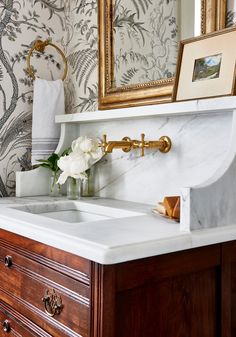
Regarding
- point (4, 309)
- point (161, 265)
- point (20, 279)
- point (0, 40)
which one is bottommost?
point (4, 309)

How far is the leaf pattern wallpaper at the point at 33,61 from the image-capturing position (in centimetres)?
174

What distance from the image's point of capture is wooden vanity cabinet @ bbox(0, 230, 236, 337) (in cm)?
86

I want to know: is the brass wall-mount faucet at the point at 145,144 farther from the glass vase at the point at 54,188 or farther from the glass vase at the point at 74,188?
the glass vase at the point at 54,188

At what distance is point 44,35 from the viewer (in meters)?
1.86

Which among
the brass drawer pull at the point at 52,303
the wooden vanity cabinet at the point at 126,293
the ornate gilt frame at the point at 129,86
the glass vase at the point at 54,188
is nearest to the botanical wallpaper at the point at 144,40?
the ornate gilt frame at the point at 129,86

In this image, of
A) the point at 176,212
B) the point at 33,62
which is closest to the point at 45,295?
the point at 176,212

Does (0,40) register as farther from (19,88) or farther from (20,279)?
(20,279)

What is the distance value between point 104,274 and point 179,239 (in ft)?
0.64

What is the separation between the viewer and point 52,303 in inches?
39.7

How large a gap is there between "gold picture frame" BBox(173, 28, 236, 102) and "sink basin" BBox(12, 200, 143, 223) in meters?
0.44

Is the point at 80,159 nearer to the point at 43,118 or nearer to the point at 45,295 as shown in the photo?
the point at 43,118

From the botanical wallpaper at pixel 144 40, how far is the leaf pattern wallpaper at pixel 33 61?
0.22 feet

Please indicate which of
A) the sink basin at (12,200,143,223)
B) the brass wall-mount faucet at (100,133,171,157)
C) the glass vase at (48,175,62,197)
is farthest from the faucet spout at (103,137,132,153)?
the glass vase at (48,175,62,197)

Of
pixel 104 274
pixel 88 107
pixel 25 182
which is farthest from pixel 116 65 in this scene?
pixel 104 274
